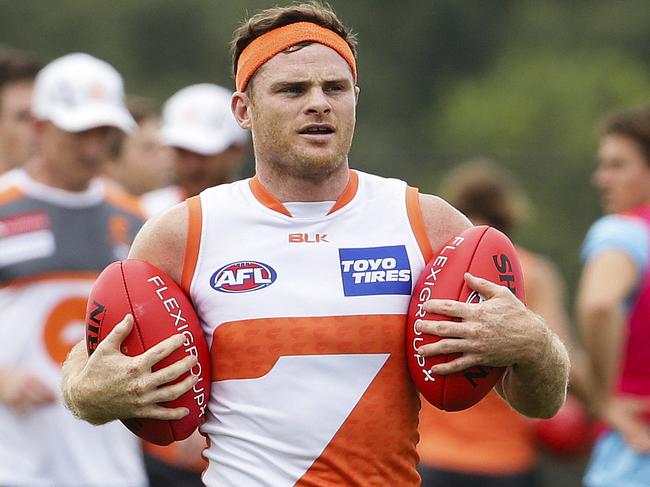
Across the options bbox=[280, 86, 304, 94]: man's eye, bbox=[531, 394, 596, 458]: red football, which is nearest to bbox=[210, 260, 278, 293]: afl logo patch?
bbox=[280, 86, 304, 94]: man's eye

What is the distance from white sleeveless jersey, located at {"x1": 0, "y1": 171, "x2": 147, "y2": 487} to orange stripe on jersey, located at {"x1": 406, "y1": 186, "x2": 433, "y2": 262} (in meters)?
2.72

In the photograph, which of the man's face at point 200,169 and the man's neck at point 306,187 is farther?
the man's face at point 200,169

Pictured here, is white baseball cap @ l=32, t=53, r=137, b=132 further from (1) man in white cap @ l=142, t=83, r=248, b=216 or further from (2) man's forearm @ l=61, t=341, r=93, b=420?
(2) man's forearm @ l=61, t=341, r=93, b=420

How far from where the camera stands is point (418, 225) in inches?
176

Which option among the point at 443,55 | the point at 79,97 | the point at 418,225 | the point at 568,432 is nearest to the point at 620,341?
the point at 418,225

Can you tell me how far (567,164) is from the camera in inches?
452

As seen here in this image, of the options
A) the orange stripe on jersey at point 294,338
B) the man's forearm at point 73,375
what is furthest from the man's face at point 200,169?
the orange stripe on jersey at point 294,338

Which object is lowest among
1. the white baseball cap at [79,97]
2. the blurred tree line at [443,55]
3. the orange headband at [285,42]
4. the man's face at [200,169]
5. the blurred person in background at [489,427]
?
the blurred tree line at [443,55]

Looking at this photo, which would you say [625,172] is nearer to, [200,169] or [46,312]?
[200,169]

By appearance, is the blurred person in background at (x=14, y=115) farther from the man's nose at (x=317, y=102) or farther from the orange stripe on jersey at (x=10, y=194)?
the man's nose at (x=317, y=102)

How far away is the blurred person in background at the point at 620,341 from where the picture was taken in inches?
260

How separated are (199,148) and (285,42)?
11.8 feet

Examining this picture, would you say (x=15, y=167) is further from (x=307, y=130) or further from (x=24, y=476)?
(x=307, y=130)

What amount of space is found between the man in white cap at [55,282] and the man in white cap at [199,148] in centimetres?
73
